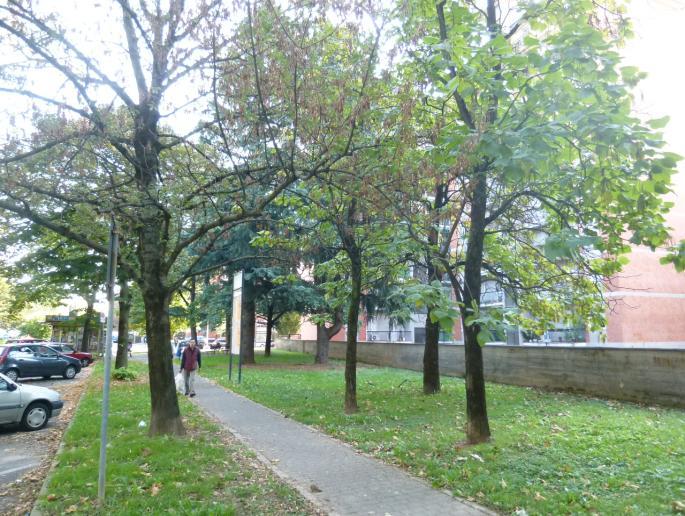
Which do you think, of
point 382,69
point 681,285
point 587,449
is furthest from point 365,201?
point 681,285

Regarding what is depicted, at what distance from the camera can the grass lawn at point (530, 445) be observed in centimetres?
532

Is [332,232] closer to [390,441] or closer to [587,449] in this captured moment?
[390,441]

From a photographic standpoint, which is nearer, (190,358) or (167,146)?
(167,146)

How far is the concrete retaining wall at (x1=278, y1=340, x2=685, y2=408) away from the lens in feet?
38.1

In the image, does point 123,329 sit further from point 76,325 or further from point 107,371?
point 107,371

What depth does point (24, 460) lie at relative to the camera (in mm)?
8180

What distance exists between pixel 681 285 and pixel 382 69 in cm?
2974

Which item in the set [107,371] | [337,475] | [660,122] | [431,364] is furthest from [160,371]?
[431,364]

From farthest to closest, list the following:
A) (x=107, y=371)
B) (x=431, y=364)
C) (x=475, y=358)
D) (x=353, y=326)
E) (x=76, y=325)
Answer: (x=76, y=325) < (x=431, y=364) < (x=353, y=326) < (x=475, y=358) < (x=107, y=371)

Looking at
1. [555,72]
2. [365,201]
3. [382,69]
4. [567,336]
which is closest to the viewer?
[555,72]

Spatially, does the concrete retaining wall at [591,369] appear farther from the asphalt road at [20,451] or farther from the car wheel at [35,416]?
the car wheel at [35,416]

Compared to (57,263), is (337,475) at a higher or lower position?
lower

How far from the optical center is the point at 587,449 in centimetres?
718

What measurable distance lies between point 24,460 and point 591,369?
509 inches
